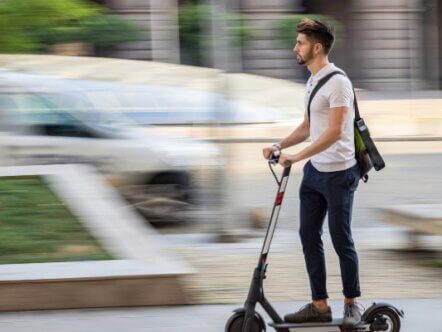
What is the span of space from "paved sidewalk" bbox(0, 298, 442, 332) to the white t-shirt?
45.4 inches

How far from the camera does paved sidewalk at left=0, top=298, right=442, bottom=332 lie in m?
4.43

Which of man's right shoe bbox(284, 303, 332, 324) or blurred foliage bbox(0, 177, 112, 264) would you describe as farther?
blurred foliage bbox(0, 177, 112, 264)

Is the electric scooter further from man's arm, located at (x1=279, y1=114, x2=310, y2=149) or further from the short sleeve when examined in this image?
the short sleeve

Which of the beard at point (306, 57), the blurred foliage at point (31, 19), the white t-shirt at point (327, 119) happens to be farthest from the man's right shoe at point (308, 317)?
the blurred foliage at point (31, 19)

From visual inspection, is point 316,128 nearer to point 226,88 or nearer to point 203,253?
point 203,253

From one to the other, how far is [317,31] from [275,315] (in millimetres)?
1456

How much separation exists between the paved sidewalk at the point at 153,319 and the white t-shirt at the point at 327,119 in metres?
1.15

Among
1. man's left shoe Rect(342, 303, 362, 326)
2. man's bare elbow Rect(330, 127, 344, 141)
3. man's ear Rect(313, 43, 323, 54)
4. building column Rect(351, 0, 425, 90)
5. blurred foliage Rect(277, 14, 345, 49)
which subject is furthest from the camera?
building column Rect(351, 0, 425, 90)

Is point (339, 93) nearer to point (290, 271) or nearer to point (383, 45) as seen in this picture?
point (290, 271)

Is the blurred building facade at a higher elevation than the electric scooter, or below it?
below

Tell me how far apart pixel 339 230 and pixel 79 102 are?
4.41m

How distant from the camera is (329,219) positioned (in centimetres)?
399

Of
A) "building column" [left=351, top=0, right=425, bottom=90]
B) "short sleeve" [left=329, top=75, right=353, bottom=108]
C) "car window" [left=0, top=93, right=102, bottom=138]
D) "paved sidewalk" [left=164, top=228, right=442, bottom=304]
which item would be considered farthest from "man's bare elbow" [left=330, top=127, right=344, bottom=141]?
"building column" [left=351, top=0, right=425, bottom=90]

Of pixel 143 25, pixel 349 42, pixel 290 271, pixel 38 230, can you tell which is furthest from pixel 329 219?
pixel 349 42
